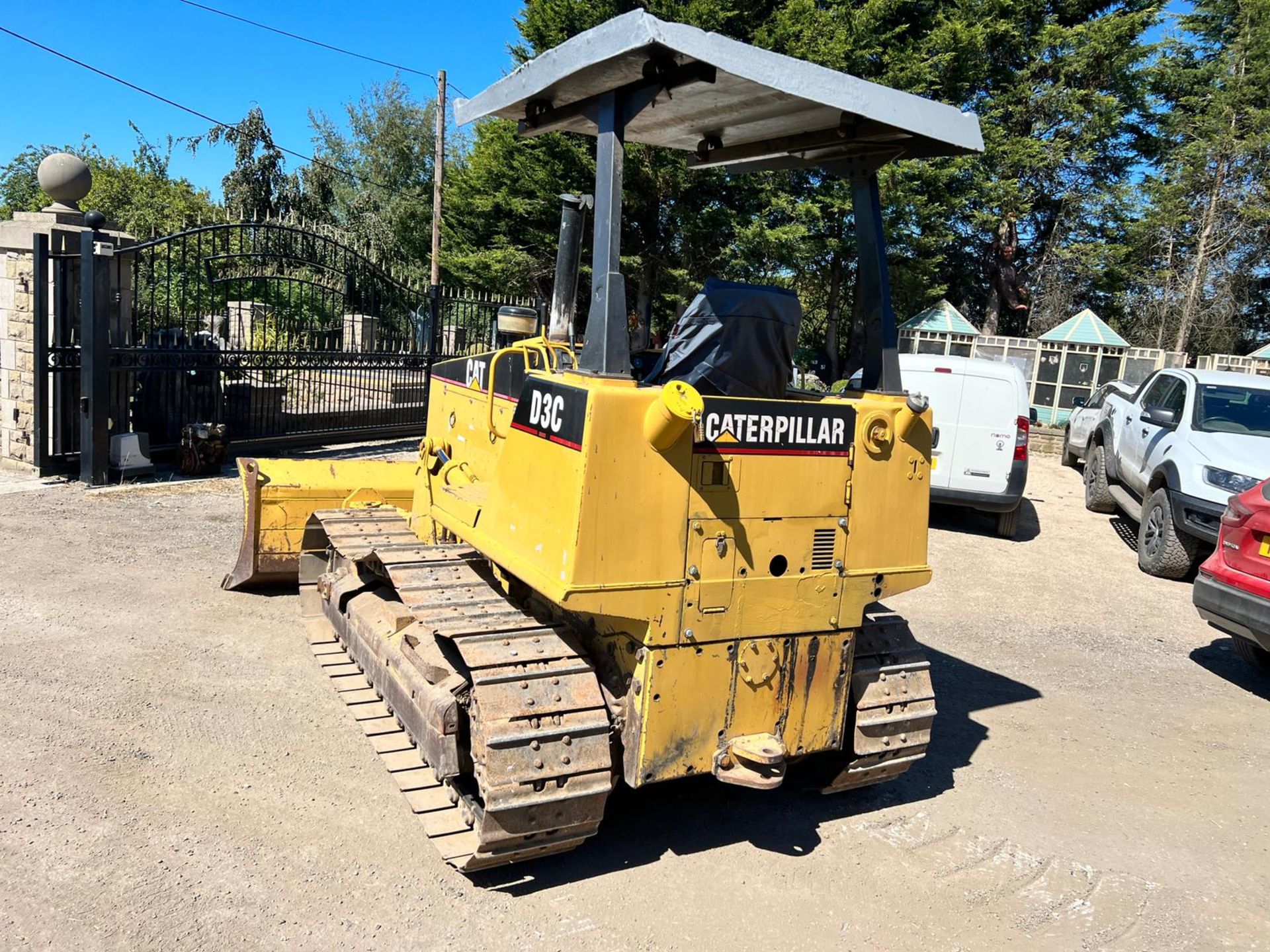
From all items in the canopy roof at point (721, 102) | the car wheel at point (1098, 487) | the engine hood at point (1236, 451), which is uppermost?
the canopy roof at point (721, 102)

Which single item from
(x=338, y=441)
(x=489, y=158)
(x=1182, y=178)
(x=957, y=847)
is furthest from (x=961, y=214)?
(x=957, y=847)

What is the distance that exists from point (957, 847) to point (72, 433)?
9045 millimetres

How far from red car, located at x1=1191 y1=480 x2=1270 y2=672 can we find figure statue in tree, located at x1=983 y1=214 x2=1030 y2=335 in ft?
82.4

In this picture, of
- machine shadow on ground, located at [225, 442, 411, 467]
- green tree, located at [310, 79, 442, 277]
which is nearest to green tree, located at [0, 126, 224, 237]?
green tree, located at [310, 79, 442, 277]

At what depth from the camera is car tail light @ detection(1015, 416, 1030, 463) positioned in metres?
9.84

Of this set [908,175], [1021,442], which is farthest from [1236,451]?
[908,175]

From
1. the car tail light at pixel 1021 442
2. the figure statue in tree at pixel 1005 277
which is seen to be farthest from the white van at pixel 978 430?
the figure statue in tree at pixel 1005 277

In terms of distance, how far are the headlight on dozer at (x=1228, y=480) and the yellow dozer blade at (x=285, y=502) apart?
6914mm

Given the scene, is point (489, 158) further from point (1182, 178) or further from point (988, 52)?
point (1182, 178)

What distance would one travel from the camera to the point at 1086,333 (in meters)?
22.1

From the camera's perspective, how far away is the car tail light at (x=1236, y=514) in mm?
6279

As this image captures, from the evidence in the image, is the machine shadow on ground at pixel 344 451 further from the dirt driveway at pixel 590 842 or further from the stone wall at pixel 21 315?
the dirt driveway at pixel 590 842

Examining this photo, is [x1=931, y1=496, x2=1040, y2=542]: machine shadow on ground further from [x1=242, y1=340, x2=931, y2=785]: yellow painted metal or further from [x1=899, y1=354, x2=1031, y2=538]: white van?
[x1=242, y1=340, x2=931, y2=785]: yellow painted metal

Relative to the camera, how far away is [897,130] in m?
4.07
